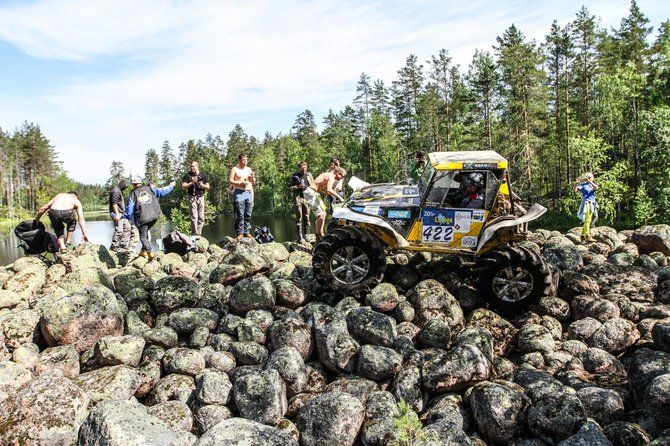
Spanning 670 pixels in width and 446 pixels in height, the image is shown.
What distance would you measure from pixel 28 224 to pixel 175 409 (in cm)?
774

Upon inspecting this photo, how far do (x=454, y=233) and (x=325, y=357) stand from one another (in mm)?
3067

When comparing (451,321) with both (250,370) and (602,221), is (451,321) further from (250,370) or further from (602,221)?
(602,221)

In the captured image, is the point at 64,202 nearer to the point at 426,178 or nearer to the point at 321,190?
the point at 321,190

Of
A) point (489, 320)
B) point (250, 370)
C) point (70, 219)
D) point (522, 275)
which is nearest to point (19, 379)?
point (250, 370)

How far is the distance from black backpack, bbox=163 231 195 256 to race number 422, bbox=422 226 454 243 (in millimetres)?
6027

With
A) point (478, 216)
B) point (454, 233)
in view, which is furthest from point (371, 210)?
point (478, 216)

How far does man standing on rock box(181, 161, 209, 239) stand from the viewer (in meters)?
11.3

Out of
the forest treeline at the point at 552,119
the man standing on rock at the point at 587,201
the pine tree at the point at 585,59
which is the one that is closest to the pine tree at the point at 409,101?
the forest treeline at the point at 552,119

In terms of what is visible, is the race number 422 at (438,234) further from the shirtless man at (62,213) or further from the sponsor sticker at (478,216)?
the shirtless man at (62,213)

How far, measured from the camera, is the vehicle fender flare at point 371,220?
25.0 ft

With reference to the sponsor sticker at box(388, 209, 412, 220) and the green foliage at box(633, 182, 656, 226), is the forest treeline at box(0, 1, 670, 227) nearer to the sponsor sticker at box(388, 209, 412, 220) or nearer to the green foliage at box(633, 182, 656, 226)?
the green foliage at box(633, 182, 656, 226)

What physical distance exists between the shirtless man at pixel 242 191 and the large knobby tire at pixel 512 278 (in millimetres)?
6327

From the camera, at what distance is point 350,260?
779cm

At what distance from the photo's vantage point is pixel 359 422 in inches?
206
